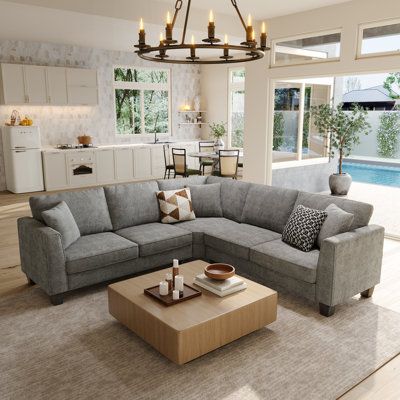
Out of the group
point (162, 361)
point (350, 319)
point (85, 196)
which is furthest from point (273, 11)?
point (162, 361)

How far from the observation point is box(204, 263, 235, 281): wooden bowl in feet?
9.86

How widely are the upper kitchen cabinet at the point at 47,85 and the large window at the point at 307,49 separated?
4249 millimetres

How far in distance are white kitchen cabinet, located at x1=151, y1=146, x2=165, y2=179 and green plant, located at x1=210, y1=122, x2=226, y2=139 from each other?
1441 mm

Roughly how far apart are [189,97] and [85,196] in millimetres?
7575

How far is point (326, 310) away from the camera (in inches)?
131

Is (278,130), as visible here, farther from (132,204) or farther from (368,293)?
(368,293)

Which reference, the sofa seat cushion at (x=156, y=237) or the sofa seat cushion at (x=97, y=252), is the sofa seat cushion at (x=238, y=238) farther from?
the sofa seat cushion at (x=97, y=252)

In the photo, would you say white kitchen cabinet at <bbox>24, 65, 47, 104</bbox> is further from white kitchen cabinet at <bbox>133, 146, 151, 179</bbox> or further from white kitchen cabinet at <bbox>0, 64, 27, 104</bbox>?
white kitchen cabinet at <bbox>133, 146, 151, 179</bbox>

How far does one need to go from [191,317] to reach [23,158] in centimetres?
656

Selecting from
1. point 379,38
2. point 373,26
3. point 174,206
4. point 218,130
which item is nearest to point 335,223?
point 174,206

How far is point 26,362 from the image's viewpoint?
8.99 ft

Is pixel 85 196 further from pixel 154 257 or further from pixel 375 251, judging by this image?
pixel 375 251

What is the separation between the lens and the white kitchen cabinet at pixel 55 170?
8.40 m

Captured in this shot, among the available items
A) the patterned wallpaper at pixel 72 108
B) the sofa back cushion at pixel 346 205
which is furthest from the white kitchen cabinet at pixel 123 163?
the sofa back cushion at pixel 346 205
